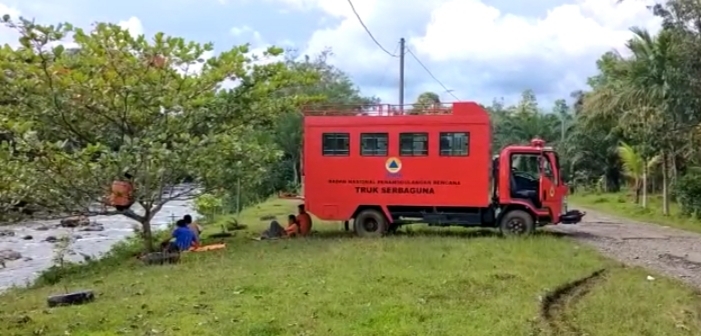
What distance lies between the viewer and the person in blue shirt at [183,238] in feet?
49.6

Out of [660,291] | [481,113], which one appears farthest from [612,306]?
[481,113]

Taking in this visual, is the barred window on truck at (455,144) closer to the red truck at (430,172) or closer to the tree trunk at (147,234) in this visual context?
the red truck at (430,172)

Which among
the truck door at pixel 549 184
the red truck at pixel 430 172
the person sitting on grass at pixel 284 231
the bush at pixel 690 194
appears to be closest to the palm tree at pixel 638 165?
the bush at pixel 690 194

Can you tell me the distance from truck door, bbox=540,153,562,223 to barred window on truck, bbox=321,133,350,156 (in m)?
3.89

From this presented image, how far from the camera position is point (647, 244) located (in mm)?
15148

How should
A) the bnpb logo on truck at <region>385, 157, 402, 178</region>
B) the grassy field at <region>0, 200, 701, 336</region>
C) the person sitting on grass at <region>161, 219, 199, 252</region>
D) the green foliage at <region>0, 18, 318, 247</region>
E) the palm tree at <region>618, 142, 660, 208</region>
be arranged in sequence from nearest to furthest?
1. the grassy field at <region>0, 200, 701, 336</region>
2. the green foliage at <region>0, 18, 318, 247</region>
3. the person sitting on grass at <region>161, 219, 199, 252</region>
4. the bnpb logo on truck at <region>385, 157, 402, 178</region>
5. the palm tree at <region>618, 142, 660, 208</region>

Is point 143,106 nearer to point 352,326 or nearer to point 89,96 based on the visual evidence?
point 89,96

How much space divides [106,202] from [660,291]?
998 cm

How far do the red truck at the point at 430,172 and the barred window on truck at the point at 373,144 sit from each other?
0.07 feet

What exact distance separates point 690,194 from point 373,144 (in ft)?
34.4

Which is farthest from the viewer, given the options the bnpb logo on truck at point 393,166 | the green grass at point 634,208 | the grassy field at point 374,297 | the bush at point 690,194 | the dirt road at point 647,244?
the bush at point 690,194

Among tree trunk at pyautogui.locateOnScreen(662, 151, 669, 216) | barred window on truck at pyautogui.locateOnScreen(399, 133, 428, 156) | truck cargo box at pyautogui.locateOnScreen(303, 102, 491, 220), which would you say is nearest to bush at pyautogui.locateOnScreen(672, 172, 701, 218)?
tree trunk at pyautogui.locateOnScreen(662, 151, 669, 216)

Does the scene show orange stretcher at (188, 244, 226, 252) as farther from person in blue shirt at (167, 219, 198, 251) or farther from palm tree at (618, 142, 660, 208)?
palm tree at (618, 142, 660, 208)

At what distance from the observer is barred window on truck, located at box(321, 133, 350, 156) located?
52.7ft
